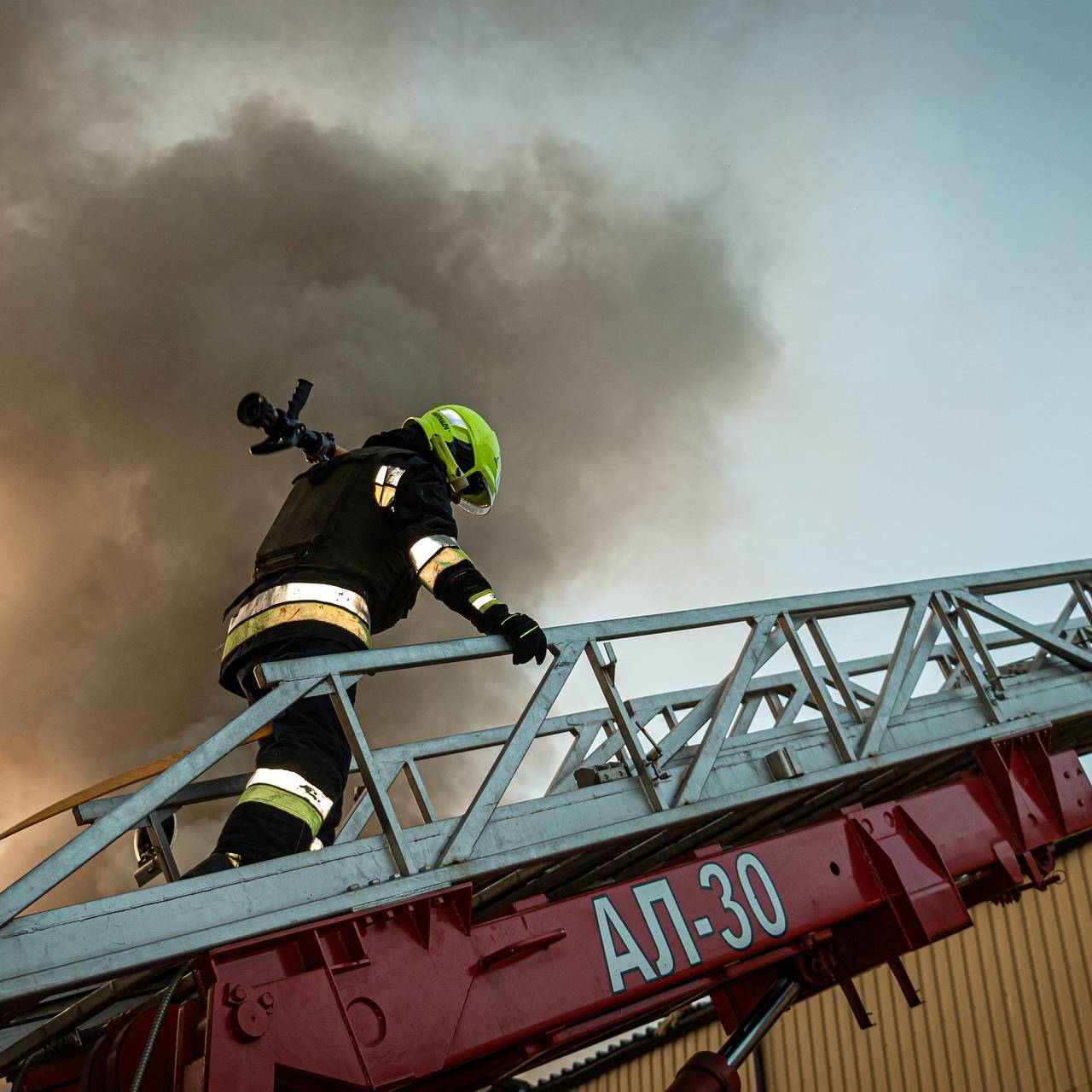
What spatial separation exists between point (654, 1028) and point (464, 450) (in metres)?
11.6

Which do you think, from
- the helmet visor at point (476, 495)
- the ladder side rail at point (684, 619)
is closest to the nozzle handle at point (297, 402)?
the helmet visor at point (476, 495)

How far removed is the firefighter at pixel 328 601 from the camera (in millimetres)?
3342

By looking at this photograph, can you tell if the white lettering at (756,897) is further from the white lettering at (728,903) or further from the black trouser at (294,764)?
the black trouser at (294,764)

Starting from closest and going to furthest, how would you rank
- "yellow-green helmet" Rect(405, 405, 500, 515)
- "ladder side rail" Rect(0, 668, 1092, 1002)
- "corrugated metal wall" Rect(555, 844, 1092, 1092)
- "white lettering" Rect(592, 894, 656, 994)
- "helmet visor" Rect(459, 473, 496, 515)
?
"ladder side rail" Rect(0, 668, 1092, 1002), "white lettering" Rect(592, 894, 656, 994), "yellow-green helmet" Rect(405, 405, 500, 515), "helmet visor" Rect(459, 473, 496, 515), "corrugated metal wall" Rect(555, 844, 1092, 1092)

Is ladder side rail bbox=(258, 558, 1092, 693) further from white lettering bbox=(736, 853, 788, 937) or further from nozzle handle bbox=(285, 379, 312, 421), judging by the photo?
nozzle handle bbox=(285, 379, 312, 421)

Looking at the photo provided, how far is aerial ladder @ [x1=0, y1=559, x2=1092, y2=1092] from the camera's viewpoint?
96.9 inches

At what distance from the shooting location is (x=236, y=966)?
247cm

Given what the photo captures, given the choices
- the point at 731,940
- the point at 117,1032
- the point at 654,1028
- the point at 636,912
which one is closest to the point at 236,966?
the point at 117,1032

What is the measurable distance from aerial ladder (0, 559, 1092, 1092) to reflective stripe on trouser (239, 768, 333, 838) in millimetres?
308

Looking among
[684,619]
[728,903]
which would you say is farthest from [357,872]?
[684,619]

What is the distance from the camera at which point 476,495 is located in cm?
507

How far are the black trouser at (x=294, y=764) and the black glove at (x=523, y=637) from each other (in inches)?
21.3

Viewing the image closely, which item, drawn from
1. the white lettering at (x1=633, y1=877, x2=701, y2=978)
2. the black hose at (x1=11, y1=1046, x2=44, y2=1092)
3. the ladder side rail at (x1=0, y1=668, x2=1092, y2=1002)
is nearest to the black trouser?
the ladder side rail at (x1=0, y1=668, x2=1092, y2=1002)

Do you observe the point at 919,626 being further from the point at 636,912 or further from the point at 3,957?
the point at 3,957
